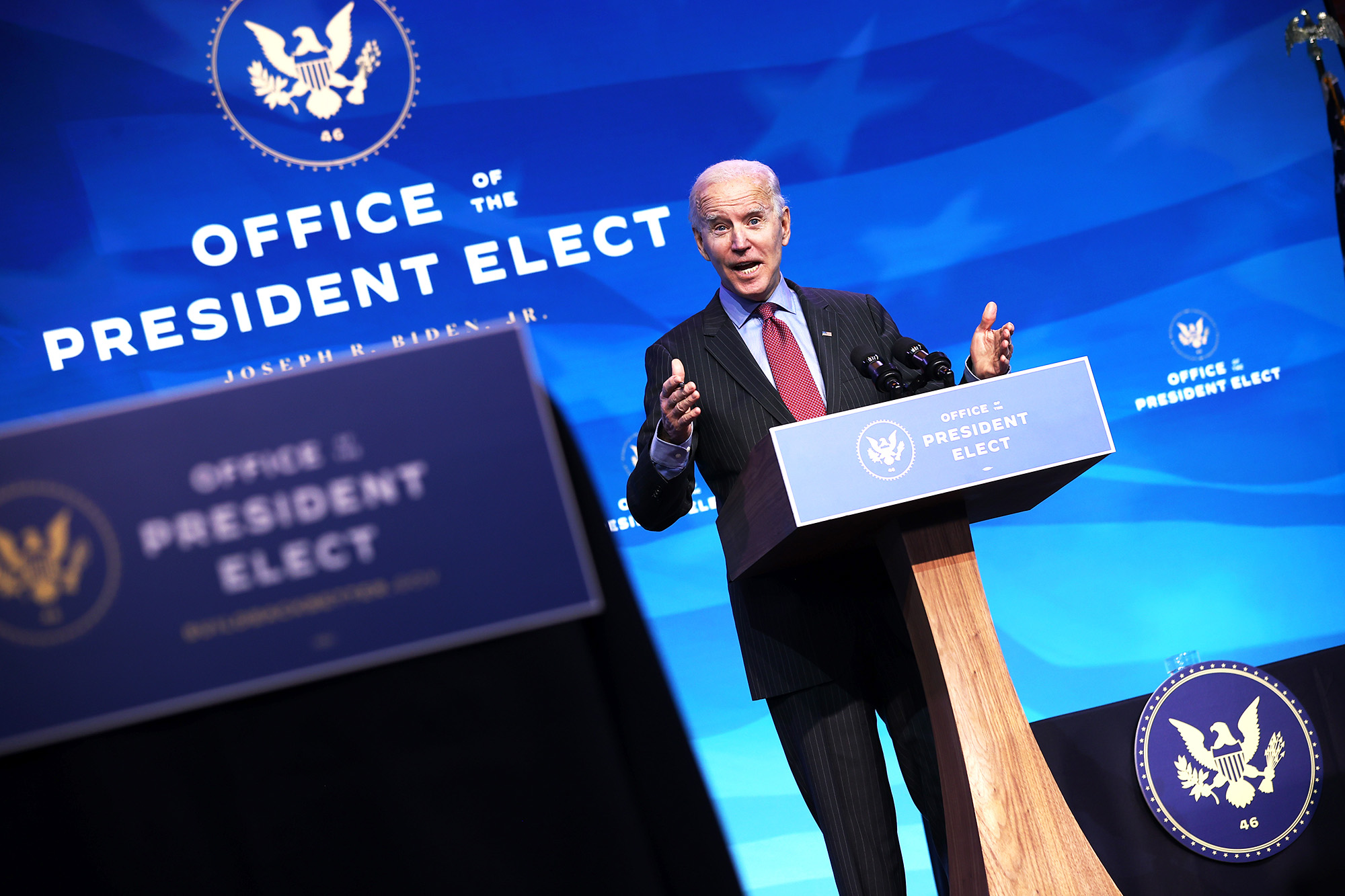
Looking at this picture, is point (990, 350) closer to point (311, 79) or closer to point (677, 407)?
point (677, 407)

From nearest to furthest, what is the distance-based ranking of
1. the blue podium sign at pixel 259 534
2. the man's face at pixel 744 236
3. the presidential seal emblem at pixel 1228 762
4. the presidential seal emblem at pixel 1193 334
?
the blue podium sign at pixel 259 534, the man's face at pixel 744 236, the presidential seal emblem at pixel 1228 762, the presidential seal emblem at pixel 1193 334

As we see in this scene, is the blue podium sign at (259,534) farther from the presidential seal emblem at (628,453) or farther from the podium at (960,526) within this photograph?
the presidential seal emblem at (628,453)

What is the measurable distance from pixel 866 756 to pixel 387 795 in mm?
1351

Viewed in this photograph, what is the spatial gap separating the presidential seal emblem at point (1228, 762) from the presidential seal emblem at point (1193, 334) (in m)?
0.98

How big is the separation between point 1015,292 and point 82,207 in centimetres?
266

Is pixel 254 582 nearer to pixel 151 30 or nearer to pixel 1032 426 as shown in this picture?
pixel 1032 426

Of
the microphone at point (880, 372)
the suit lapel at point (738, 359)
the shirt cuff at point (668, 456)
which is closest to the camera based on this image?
the microphone at point (880, 372)

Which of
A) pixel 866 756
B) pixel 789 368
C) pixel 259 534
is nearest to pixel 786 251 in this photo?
pixel 789 368

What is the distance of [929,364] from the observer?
153cm

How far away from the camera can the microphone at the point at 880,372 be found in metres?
1.52

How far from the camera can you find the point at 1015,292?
2.97m

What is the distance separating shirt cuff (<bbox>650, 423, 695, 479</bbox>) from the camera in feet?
5.32

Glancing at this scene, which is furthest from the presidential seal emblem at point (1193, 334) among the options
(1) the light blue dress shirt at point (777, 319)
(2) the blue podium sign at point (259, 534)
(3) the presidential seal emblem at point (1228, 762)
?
(2) the blue podium sign at point (259, 534)

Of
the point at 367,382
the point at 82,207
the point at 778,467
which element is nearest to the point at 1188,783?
the point at 778,467
